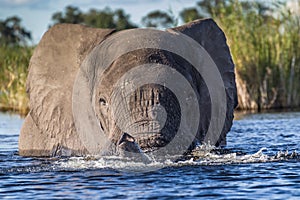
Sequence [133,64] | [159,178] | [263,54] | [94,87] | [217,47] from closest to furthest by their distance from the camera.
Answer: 1. [159,178]
2. [133,64]
3. [94,87]
4. [217,47]
5. [263,54]

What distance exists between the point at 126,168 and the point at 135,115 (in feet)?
1.56

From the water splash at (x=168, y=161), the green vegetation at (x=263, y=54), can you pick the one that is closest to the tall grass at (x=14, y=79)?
the green vegetation at (x=263, y=54)

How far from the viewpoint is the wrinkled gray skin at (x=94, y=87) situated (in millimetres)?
7379

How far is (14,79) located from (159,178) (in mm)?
12472

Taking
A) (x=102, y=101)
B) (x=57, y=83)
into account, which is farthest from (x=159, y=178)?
(x=57, y=83)

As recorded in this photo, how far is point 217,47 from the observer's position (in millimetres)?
9188

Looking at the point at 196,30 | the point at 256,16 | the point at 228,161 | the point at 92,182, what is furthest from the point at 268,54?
the point at 92,182

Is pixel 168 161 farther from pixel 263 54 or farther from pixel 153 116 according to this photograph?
pixel 263 54

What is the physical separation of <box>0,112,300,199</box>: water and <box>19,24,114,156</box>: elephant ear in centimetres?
31

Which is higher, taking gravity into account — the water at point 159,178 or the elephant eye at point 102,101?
the elephant eye at point 102,101

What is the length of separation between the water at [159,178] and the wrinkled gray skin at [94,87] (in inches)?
13.3

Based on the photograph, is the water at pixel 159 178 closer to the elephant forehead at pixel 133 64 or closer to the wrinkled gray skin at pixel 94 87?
the wrinkled gray skin at pixel 94 87

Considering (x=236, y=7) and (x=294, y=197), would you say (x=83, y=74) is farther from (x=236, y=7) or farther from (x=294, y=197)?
(x=236, y=7)

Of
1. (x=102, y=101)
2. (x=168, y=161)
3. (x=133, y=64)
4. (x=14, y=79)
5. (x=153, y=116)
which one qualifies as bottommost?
(x=168, y=161)
